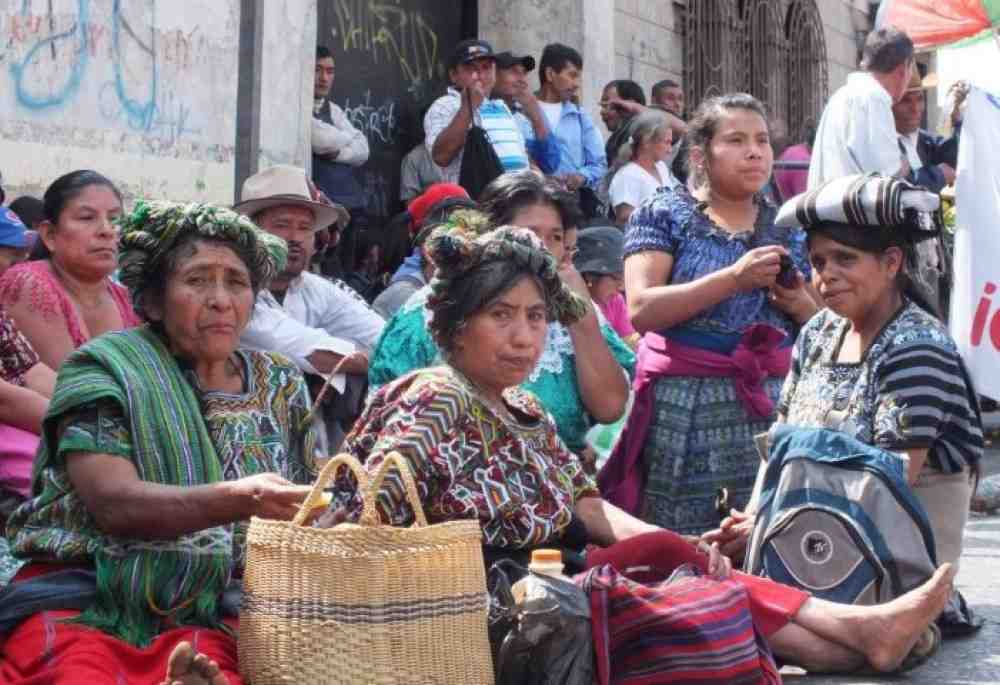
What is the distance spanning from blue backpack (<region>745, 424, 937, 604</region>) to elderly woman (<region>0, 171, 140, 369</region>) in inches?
96.2

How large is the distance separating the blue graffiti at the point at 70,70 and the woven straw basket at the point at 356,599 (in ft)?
14.7

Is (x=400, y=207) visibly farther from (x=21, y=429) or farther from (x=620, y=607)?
(x=620, y=607)

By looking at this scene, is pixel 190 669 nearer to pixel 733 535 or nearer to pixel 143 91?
pixel 733 535

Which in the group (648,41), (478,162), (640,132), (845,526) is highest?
(648,41)

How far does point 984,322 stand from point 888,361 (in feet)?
10.5

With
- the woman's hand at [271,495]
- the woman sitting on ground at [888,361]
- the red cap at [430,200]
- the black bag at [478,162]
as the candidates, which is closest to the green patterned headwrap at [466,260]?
the woman's hand at [271,495]

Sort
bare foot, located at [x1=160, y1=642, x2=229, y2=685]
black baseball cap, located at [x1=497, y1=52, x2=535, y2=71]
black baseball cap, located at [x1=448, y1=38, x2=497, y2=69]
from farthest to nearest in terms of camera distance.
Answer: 1. black baseball cap, located at [x1=497, y1=52, x2=535, y2=71]
2. black baseball cap, located at [x1=448, y1=38, x2=497, y2=69]
3. bare foot, located at [x1=160, y1=642, x2=229, y2=685]

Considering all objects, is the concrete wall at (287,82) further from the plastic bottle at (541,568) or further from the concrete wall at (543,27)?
the plastic bottle at (541,568)

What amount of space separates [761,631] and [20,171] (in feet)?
14.2

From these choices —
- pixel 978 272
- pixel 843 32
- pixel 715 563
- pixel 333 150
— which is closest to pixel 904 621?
pixel 715 563

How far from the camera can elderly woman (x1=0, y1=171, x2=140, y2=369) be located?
6.05 meters

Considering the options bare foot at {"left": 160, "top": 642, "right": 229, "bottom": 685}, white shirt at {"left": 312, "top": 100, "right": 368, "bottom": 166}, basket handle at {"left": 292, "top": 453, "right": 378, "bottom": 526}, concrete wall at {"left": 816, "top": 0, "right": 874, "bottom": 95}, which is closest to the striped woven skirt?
basket handle at {"left": 292, "top": 453, "right": 378, "bottom": 526}

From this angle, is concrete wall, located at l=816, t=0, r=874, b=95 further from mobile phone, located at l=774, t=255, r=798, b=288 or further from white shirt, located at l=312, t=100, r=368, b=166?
mobile phone, located at l=774, t=255, r=798, b=288

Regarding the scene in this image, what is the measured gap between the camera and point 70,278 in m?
6.27
